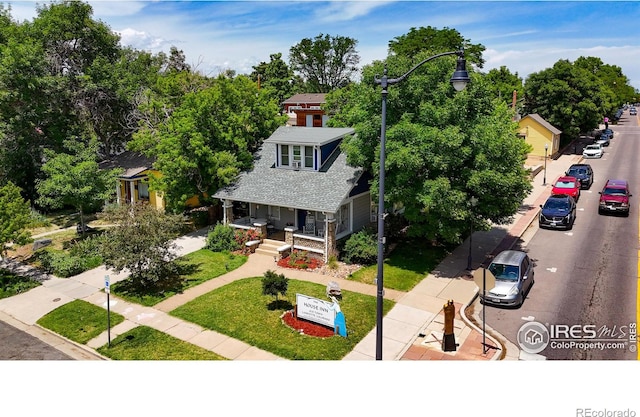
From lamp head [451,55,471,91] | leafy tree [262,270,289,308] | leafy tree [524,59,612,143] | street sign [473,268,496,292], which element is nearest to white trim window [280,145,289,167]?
leafy tree [262,270,289,308]

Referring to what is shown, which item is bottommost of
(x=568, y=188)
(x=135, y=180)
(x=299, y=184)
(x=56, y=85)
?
(x=568, y=188)

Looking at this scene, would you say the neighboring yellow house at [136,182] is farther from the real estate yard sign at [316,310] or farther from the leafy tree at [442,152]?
the real estate yard sign at [316,310]

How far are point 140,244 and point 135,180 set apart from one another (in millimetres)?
12218

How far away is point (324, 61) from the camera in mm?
73688

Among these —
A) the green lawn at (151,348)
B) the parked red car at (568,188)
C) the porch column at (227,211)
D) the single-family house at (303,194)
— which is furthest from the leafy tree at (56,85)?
the parked red car at (568,188)

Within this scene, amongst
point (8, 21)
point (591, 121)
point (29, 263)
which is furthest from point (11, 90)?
point (591, 121)

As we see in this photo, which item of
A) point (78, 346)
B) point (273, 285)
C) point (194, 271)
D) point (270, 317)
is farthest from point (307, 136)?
point (78, 346)

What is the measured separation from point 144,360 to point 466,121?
48.6 ft

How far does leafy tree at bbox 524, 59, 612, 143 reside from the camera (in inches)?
1991

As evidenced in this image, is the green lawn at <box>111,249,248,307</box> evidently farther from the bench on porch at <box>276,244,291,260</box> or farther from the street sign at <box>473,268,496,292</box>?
the street sign at <box>473,268,496,292</box>

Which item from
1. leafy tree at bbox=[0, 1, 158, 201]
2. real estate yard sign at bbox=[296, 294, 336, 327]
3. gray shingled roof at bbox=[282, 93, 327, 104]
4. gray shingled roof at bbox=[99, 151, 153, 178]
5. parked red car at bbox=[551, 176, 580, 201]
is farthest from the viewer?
gray shingled roof at bbox=[282, 93, 327, 104]

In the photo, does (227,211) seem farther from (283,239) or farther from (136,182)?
(136,182)

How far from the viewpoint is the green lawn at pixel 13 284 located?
19.2 meters

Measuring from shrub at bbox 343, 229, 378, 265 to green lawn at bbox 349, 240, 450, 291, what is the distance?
18.7 inches
